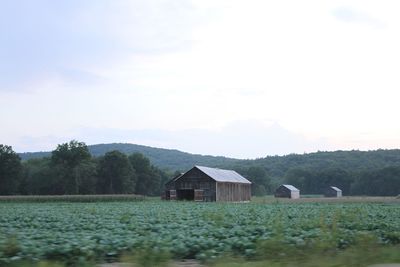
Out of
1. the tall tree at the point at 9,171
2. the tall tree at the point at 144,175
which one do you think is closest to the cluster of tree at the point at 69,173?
the tall tree at the point at 9,171

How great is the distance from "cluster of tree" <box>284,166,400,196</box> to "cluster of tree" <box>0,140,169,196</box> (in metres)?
60.8

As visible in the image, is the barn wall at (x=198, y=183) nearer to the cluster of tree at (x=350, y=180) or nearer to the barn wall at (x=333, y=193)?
the barn wall at (x=333, y=193)

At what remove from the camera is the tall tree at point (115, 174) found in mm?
111500

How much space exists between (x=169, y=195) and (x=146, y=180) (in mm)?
42526

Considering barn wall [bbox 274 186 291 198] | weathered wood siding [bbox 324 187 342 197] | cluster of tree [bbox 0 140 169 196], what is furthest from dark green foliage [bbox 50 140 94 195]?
weathered wood siding [bbox 324 187 342 197]

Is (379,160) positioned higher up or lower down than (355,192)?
higher up

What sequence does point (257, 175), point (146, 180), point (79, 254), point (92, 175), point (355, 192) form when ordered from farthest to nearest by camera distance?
1. point (257, 175)
2. point (355, 192)
3. point (146, 180)
4. point (92, 175)
5. point (79, 254)

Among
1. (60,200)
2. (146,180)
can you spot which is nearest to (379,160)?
(146,180)

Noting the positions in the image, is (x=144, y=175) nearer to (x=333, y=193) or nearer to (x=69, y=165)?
(x=69, y=165)

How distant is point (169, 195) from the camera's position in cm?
8200

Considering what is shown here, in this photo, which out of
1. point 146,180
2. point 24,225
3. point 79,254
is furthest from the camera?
point 146,180

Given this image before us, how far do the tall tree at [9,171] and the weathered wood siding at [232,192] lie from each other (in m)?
44.6

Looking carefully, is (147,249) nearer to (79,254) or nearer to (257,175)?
(79,254)

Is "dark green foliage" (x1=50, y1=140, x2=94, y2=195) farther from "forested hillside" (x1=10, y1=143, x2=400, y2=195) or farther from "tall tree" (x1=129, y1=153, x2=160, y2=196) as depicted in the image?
"tall tree" (x1=129, y1=153, x2=160, y2=196)
